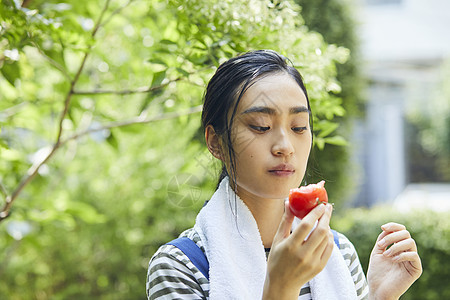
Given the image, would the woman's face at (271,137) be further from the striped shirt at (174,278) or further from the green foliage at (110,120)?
the green foliage at (110,120)

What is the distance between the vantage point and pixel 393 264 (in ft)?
4.72

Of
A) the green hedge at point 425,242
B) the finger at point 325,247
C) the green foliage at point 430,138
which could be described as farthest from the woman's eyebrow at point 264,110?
the green foliage at point 430,138

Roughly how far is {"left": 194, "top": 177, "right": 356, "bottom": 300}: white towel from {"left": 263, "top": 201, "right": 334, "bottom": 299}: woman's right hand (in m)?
0.17

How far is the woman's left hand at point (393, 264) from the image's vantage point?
4.47ft

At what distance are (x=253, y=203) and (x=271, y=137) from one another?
0.21 m

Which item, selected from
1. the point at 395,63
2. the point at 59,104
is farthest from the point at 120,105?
the point at 395,63

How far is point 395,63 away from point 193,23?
11.0 metres

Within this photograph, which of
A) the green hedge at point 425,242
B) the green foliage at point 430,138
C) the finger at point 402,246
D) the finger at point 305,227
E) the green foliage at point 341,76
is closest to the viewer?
the finger at point 305,227

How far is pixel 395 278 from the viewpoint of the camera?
1.41 m

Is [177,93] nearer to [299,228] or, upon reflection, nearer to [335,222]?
[299,228]

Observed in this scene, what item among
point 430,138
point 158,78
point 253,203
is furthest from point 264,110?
point 430,138

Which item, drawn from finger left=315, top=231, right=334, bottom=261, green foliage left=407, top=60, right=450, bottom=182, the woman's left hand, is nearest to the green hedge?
the woman's left hand

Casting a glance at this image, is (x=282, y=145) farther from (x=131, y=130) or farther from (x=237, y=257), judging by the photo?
(x=131, y=130)

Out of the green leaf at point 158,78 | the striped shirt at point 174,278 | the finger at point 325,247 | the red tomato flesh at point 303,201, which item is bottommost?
the striped shirt at point 174,278
